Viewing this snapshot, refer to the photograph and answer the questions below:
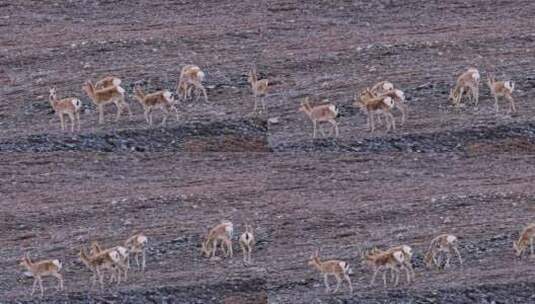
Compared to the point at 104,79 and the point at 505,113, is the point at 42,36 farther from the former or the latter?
the point at 505,113

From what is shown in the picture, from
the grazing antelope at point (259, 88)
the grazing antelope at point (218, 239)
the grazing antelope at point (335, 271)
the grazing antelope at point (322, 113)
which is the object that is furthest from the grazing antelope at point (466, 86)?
the grazing antelope at point (335, 271)

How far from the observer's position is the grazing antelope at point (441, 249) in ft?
70.0

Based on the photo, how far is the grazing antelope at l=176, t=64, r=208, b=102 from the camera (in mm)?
26062

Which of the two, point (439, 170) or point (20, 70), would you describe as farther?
point (20, 70)

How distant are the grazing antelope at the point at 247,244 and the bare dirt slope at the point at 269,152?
11cm

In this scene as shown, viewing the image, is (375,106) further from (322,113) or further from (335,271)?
(335,271)

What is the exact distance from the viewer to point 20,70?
1110 inches

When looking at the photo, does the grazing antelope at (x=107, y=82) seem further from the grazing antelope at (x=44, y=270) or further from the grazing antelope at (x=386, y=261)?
the grazing antelope at (x=386, y=261)

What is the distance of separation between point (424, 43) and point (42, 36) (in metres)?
5.94

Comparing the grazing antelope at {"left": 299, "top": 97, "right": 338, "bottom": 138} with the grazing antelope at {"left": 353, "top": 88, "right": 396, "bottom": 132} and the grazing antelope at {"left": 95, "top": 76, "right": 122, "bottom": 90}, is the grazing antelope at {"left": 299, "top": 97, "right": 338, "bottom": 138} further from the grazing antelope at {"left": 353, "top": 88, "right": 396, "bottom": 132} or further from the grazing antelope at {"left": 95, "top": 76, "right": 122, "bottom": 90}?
the grazing antelope at {"left": 95, "top": 76, "right": 122, "bottom": 90}

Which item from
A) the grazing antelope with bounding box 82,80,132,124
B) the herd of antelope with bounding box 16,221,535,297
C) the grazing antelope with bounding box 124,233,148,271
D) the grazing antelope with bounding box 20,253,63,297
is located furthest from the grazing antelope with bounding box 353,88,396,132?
the grazing antelope with bounding box 20,253,63,297

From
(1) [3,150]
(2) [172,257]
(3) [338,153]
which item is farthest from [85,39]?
(2) [172,257]

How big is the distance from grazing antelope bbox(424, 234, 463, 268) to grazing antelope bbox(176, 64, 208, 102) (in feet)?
18.8

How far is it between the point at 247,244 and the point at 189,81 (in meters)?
4.81
